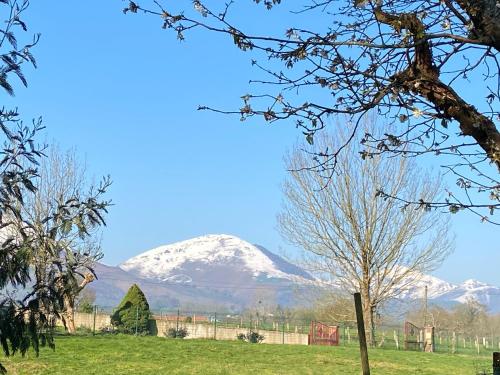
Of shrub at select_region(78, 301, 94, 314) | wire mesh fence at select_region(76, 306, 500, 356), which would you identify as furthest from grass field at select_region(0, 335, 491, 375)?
shrub at select_region(78, 301, 94, 314)

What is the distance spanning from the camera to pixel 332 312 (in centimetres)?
3753

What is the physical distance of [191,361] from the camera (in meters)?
17.1

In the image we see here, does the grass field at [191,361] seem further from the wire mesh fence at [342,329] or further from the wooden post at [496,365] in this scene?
the wire mesh fence at [342,329]

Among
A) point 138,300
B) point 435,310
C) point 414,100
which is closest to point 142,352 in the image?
point 138,300

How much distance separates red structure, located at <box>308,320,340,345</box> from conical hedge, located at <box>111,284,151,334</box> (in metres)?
9.82

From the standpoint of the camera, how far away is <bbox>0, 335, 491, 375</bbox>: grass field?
1503 centimetres

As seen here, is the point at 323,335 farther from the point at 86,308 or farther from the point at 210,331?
the point at 86,308

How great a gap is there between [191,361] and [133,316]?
1583 cm

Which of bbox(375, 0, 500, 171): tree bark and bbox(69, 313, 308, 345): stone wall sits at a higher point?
bbox(375, 0, 500, 171): tree bark

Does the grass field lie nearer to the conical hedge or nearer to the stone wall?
the conical hedge

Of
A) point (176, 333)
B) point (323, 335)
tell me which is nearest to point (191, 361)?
point (176, 333)

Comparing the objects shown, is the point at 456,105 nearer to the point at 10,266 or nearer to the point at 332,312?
the point at 10,266

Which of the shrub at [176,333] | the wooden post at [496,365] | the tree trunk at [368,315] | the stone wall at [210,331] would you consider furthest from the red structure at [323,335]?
the wooden post at [496,365]

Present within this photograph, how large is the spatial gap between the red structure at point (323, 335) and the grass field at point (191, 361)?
1393 cm
